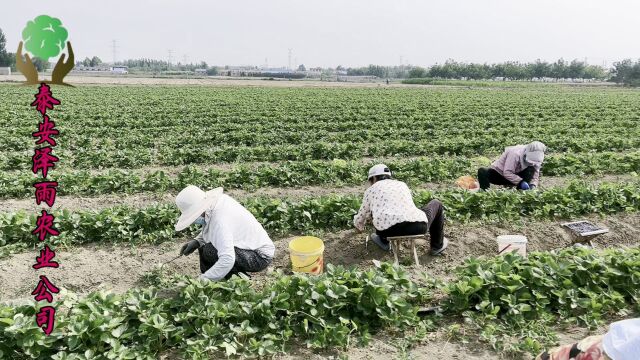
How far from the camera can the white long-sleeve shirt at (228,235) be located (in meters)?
4.32

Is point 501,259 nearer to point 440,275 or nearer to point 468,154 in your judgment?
point 440,275

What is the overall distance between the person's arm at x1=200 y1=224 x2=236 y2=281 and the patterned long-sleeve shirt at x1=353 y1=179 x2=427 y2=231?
1858 mm

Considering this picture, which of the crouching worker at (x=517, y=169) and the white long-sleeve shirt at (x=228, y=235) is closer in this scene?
the white long-sleeve shirt at (x=228, y=235)

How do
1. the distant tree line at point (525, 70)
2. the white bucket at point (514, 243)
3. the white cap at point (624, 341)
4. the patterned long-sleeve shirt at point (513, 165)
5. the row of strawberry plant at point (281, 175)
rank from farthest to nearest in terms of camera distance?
the distant tree line at point (525, 70)
the row of strawberry plant at point (281, 175)
the patterned long-sleeve shirt at point (513, 165)
the white bucket at point (514, 243)
the white cap at point (624, 341)

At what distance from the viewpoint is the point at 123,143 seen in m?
13.6

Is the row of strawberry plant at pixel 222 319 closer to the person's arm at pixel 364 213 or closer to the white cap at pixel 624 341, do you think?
the person's arm at pixel 364 213

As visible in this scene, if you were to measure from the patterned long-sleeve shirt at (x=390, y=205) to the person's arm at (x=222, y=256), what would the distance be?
186cm

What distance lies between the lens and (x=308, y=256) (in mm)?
5105

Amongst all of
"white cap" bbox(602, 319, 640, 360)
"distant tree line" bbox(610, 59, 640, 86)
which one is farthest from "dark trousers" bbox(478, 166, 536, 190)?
"distant tree line" bbox(610, 59, 640, 86)

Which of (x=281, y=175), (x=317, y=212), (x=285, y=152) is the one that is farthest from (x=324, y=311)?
(x=285, y=152)

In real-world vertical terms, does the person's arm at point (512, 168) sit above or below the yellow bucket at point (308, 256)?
above

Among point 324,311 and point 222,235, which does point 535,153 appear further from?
point 222,235

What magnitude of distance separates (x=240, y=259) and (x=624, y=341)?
3.45 m

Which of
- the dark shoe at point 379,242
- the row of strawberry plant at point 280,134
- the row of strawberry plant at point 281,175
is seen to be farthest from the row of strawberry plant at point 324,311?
the row of strawberry plant at point 280,134
